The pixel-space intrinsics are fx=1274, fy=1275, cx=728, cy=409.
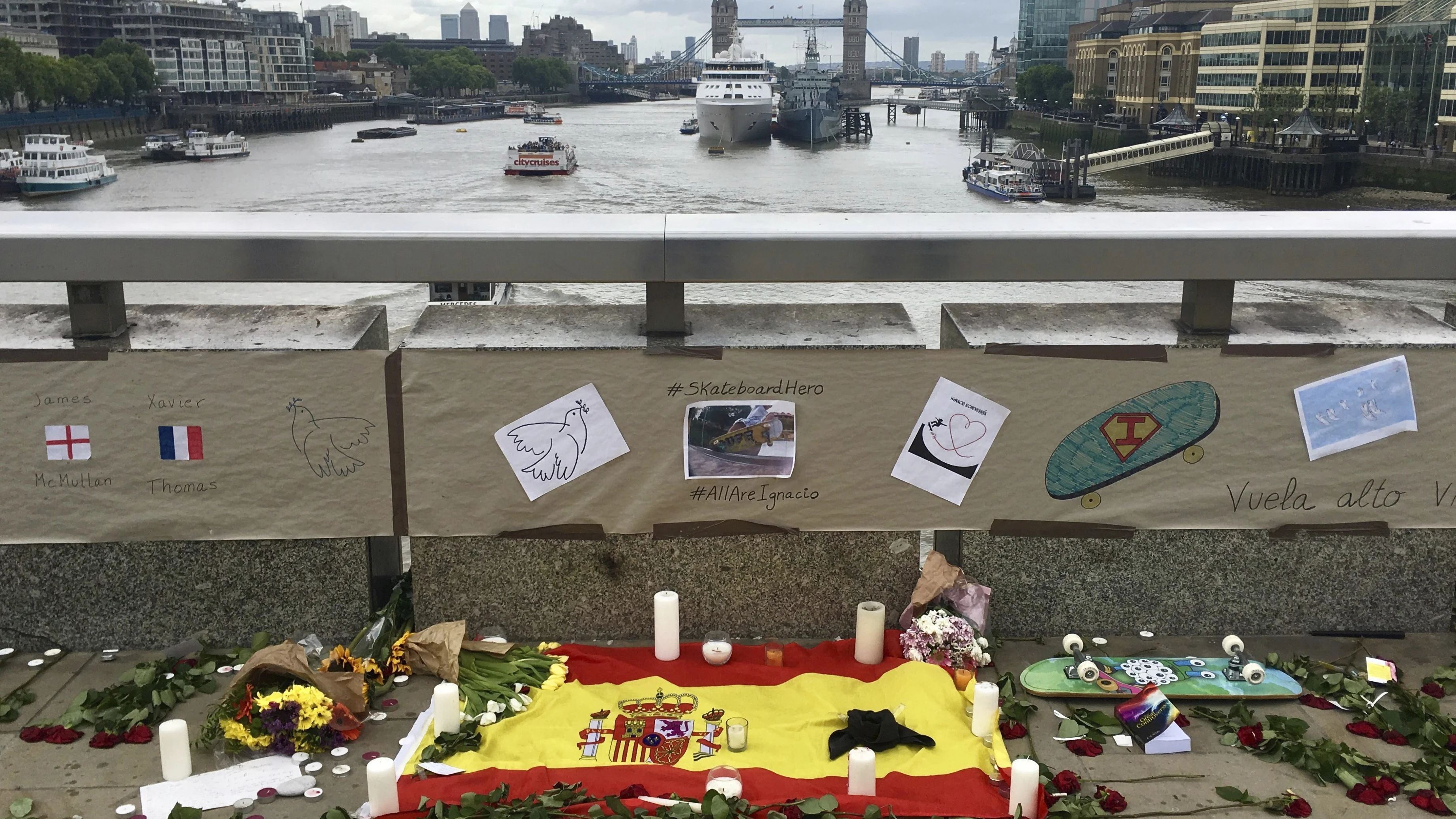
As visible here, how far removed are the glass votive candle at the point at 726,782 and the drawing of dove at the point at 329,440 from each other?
1.67 meters

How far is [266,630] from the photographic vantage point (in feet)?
14.4

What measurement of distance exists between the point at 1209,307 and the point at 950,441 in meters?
0.98

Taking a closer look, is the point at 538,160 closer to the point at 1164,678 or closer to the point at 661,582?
the point at 661,582

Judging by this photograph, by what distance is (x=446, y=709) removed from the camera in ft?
12.2

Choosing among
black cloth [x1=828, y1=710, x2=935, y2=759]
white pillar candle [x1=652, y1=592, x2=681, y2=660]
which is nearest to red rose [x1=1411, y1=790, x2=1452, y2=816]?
black cloth [x1=828, y1=710, x2=935, y2=759]

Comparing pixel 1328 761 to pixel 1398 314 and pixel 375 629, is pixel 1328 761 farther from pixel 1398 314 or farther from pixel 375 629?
pixel 375 629

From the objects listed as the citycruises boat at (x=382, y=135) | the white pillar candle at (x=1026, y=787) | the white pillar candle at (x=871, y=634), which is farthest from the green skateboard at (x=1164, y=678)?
the citycruises boat at (x=382, y=135)

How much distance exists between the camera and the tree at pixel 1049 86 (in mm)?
107062

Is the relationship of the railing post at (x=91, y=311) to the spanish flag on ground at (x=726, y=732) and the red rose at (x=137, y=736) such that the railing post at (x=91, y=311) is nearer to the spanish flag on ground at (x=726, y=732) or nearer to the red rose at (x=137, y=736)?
the red rose at (x=137, y=736)

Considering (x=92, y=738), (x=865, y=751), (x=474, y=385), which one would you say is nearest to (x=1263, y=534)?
(x=865, y=751)

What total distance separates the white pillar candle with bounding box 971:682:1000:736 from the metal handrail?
123 centimetres

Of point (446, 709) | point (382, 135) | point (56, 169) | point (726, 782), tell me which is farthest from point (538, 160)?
point (726, 782)

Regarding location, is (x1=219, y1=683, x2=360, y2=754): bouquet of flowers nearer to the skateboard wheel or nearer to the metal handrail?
A: the metal handrail

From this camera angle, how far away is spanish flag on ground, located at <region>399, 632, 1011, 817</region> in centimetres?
Result: 348
